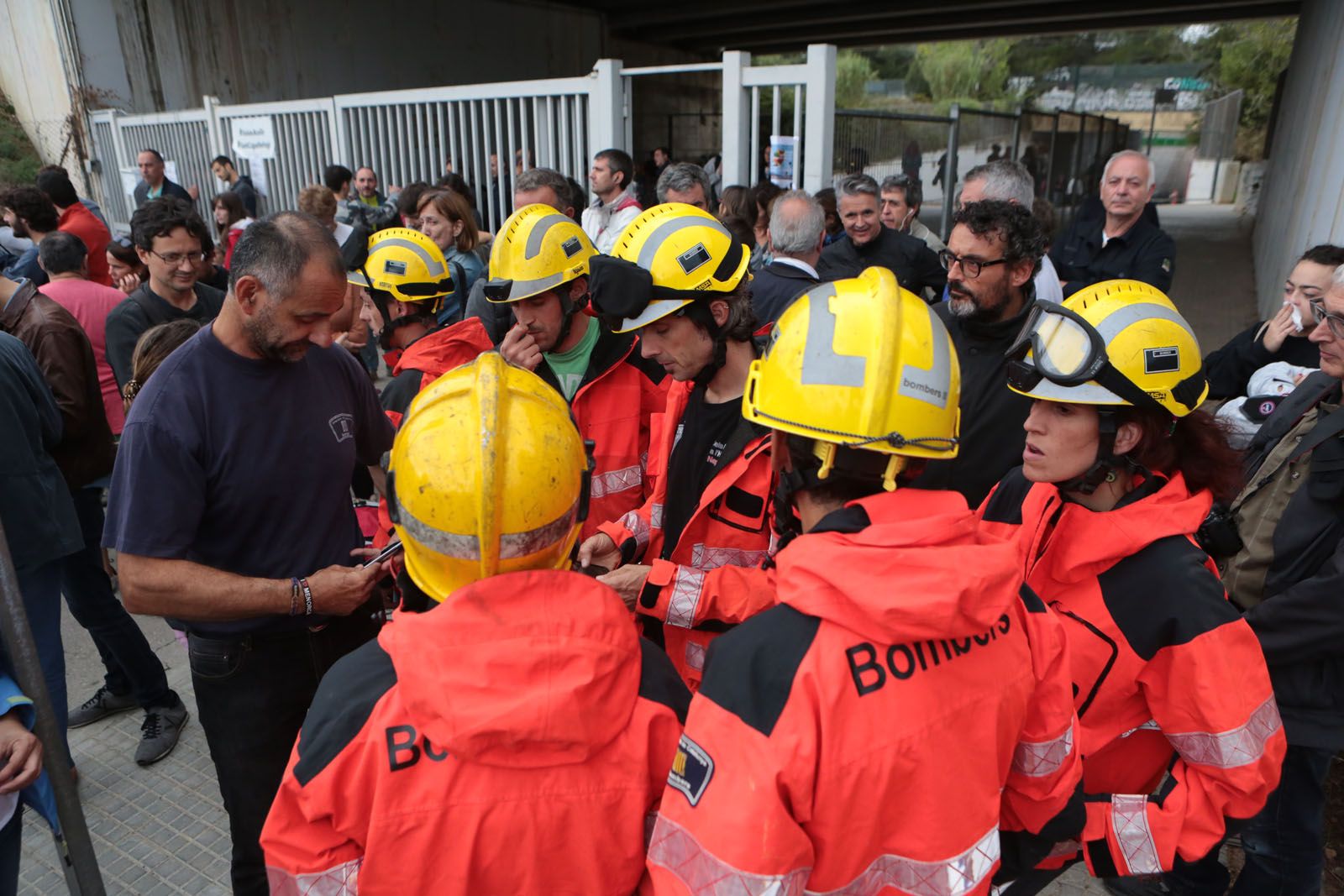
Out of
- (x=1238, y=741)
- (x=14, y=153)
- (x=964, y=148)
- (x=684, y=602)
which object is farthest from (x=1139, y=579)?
(x=14, y=153)

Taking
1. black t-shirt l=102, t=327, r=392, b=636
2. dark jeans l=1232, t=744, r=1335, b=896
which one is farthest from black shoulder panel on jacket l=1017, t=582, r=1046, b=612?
black t-shirt l=102, t=327, r=392, b=636

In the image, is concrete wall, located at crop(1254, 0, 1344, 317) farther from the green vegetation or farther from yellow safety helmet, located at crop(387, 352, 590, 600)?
the green vegetation

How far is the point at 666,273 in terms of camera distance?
2.46 metres

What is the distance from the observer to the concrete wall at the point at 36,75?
13789mm

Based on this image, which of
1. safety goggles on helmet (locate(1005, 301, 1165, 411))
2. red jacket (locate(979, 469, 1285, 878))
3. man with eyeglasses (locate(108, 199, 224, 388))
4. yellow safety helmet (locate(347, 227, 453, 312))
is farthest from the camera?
man with eyeglasses (locate(108, 199, 224, 388))

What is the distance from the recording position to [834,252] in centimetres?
596

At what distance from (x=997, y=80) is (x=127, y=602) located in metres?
69.4

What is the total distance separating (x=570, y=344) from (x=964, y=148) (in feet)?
45.3

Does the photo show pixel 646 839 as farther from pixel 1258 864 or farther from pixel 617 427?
pixel 1258 864

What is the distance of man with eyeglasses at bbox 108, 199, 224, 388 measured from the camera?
4.01 metres

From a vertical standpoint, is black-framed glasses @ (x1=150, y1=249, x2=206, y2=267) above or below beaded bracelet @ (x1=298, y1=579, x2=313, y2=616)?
above

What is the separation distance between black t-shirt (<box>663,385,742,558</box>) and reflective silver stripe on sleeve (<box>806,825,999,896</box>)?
124 cm

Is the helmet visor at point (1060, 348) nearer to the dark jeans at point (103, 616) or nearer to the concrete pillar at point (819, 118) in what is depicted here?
the dark jeans at point (103, 616)

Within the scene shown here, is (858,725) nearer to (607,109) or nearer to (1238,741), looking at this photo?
(1238,741)
